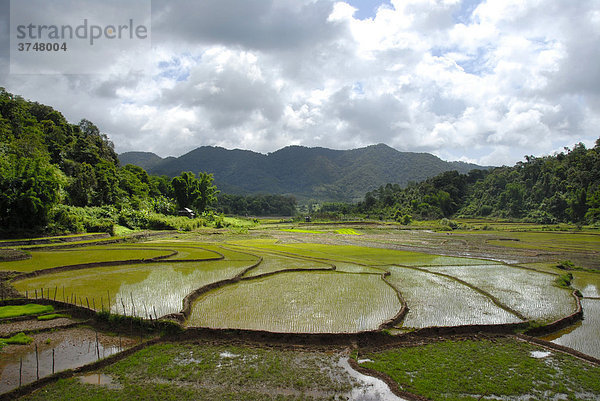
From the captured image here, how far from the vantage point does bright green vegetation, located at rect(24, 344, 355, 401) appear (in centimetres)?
726

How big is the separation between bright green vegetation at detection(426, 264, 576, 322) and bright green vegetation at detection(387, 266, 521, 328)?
967 mm

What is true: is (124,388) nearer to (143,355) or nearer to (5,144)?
(143,355)

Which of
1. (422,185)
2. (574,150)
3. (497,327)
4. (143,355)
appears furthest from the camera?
(422,185)

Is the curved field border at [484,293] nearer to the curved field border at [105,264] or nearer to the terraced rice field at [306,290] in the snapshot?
the terraced rice field at [306,290]

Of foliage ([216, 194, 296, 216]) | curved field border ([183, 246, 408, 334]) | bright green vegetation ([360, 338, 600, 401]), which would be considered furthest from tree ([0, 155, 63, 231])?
foliage ([216, 194, 296, 216])

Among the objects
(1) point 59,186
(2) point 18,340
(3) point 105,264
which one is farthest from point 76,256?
(1) point 59,186

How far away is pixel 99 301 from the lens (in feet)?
41.3

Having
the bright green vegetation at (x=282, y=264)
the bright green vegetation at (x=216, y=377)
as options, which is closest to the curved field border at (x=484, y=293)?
Result: the bright green vegetation at (x=282, y=264)

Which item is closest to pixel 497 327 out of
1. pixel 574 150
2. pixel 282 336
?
pixel 282 336

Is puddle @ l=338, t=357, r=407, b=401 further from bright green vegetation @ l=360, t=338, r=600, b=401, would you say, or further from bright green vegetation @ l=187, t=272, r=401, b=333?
bright green vegetation @ l=187, t=272, r=401, b=333

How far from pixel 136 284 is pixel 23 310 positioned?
4.33 metres

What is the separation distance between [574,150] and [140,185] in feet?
302

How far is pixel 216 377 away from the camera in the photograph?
8023 millimetres

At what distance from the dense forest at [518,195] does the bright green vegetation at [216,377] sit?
60.9 m
